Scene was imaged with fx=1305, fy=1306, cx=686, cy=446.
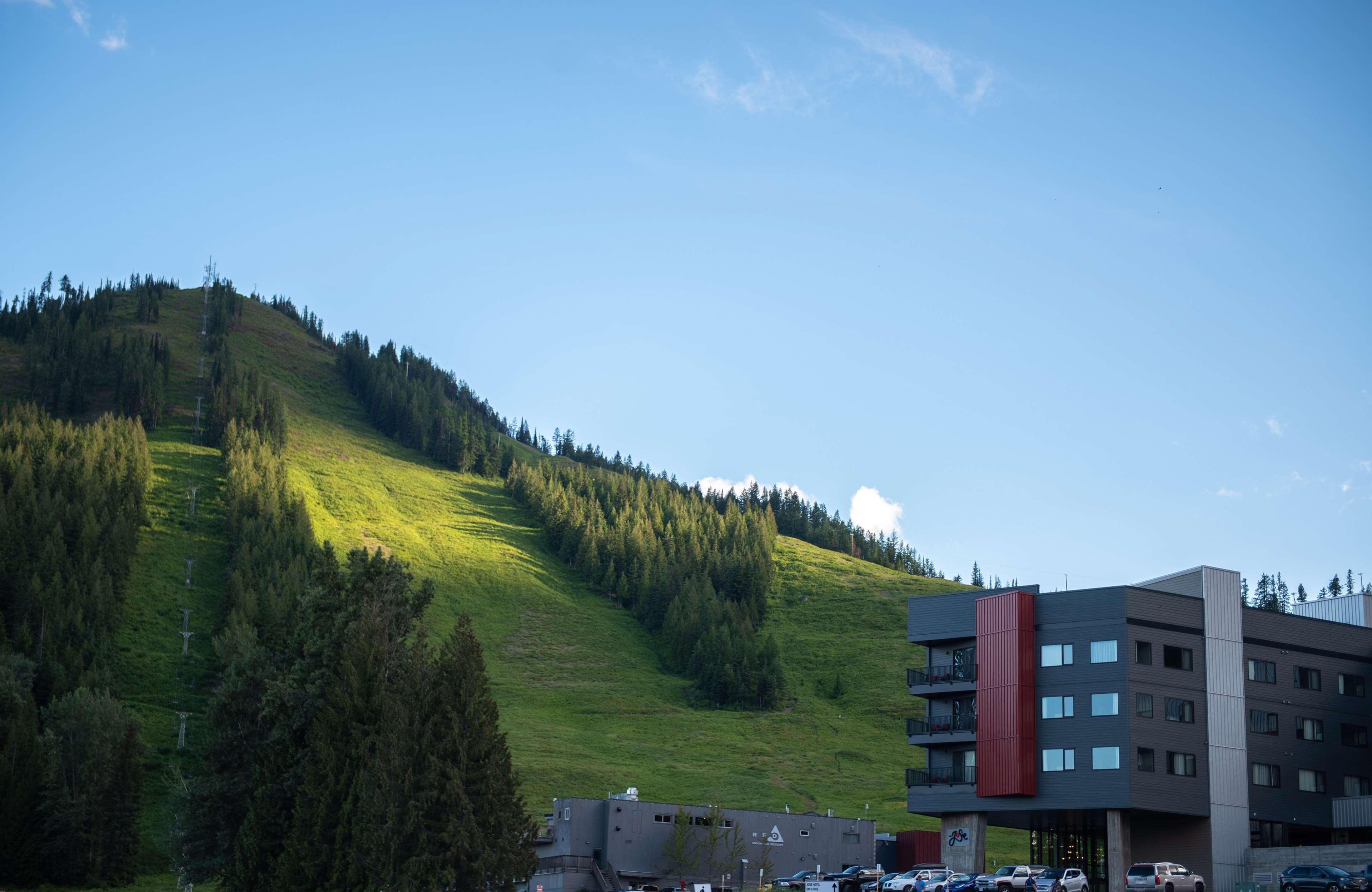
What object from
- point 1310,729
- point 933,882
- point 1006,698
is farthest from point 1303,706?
point 933,882

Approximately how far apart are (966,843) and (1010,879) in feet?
40.9

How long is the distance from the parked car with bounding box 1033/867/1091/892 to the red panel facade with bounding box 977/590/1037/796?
24.5 ft

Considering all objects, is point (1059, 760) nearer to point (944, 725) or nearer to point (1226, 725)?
point (944, 725)

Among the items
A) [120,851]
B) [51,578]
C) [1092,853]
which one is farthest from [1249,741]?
[51,578]

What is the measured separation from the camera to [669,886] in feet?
266

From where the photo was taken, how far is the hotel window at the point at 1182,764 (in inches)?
2852

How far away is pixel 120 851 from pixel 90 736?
10.8 m

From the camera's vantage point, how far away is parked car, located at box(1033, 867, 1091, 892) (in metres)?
63.0

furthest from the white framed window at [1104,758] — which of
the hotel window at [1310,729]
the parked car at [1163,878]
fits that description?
the hotel window at [1310,729]

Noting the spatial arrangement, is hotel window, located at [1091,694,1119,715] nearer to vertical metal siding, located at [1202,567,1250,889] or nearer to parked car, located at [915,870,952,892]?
vertical metal siding, located at [1202,567,1250,889]

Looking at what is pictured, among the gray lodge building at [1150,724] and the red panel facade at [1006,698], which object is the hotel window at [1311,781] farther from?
the red panel facade at [1006,698]

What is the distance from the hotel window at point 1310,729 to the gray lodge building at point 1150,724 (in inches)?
4.9

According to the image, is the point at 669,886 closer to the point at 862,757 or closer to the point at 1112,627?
the point at 1112,627

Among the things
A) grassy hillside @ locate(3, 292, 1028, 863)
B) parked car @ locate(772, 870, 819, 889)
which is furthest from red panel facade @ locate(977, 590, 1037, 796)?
grassy hillside @ locate(3, 292, 1028, 863)
